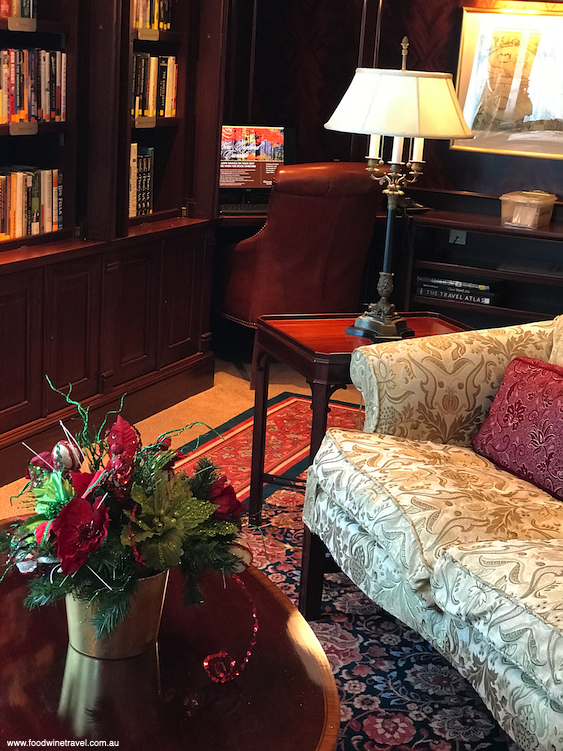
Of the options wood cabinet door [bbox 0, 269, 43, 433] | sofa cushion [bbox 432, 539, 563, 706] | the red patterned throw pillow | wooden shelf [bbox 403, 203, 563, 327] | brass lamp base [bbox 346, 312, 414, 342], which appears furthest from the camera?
wooden shelf [bbox 403, 203, 563, 327]

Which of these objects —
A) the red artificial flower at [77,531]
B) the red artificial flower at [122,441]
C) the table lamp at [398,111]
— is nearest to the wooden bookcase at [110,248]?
the table lamp at [398,111]

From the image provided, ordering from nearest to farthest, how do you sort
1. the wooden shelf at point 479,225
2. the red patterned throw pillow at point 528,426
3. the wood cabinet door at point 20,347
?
the red patterned throw pillow at point 528,426
the wood cabinet door at point 20,347
the wooden shelf at point 479,225

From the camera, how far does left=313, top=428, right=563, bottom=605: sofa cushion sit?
197 centimetres

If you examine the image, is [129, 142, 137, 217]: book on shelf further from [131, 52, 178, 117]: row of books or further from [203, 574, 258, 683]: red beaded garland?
[203, 574, 258, 683]: red beaded garland

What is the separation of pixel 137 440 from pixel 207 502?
0.15 m

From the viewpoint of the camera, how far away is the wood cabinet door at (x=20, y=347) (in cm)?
304

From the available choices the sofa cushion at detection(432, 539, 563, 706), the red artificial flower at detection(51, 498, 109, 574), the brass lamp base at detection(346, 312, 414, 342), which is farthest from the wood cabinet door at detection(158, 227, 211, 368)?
the red artificial flower at detection(51, 498, 109, 574)

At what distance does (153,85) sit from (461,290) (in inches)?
70.8

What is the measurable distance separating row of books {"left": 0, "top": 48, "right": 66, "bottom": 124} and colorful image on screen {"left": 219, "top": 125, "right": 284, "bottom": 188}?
1.39 meters

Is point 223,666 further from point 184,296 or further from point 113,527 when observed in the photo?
point 184,296

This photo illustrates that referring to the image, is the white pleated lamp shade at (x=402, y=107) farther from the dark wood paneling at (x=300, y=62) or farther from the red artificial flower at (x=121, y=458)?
the dark wood paneling at (x=300, y=62)

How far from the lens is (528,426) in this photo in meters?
2.35

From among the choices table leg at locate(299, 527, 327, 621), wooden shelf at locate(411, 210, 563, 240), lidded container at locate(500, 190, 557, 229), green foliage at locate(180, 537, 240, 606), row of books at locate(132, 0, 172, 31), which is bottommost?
table leg at locate(299, 527, 327, 621)

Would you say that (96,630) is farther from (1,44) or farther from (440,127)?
(1,44)
